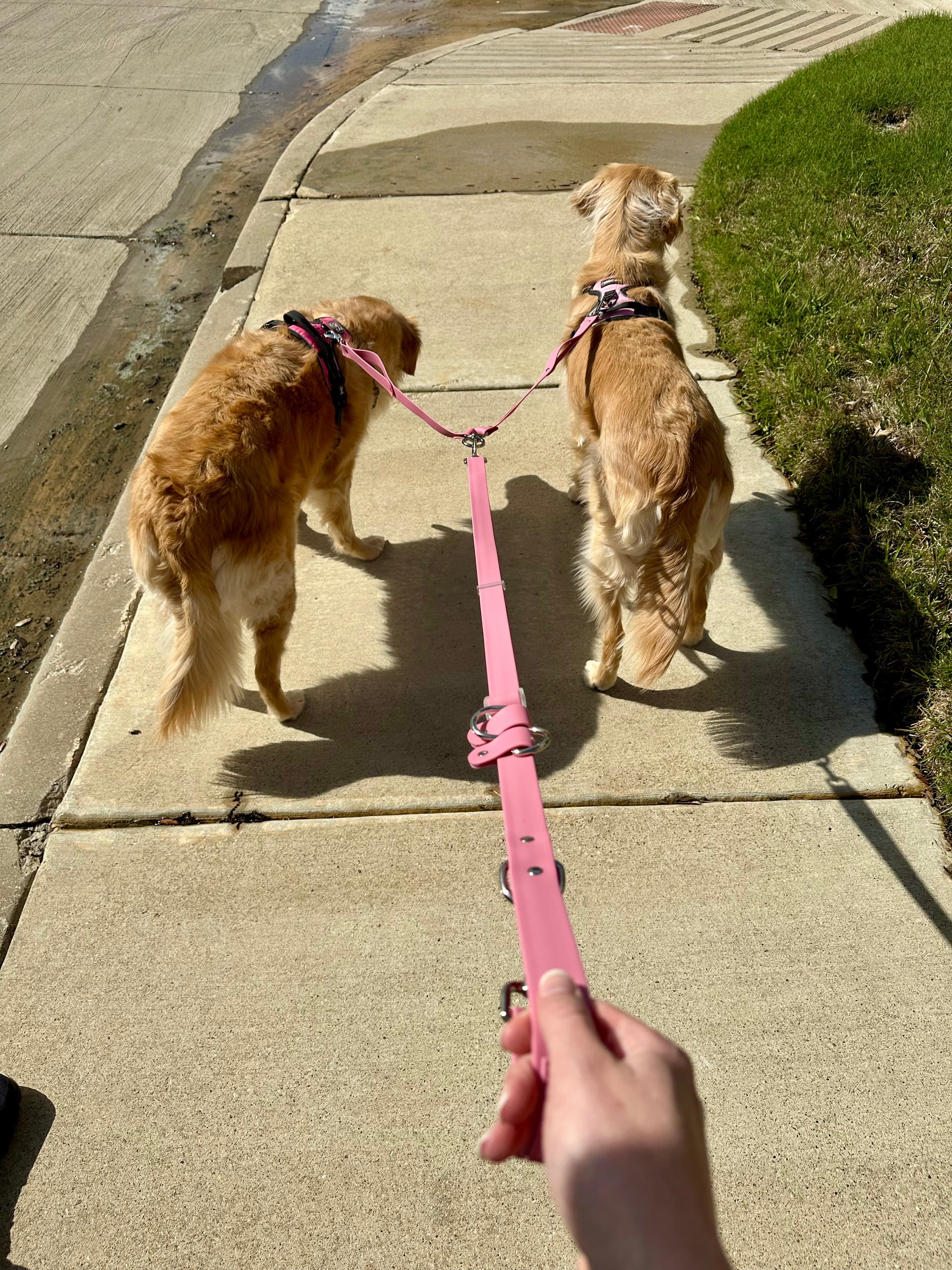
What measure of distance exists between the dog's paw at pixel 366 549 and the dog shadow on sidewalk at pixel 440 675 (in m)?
0.04

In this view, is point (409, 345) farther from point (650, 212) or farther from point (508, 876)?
point (508, 876)

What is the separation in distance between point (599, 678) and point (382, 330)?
1.90 metres

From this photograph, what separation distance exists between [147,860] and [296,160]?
6399mm

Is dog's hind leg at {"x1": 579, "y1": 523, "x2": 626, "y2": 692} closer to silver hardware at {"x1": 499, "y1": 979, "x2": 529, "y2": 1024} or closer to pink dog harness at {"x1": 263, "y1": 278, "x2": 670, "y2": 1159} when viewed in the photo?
pink dog harness at {"x1": 263, "y1": 278, "x2": 670, "y2": 1159}

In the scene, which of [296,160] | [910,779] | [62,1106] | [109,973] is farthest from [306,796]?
[296,160]

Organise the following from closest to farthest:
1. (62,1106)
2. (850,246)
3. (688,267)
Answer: (62,1106)
(850,246)
(688,267)

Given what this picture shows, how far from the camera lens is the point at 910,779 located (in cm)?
297

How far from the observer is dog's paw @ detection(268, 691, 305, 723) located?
325 cm

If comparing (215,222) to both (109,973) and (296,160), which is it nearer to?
(296,160)

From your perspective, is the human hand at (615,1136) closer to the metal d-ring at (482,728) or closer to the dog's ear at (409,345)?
the metal d-ring at (482,728)

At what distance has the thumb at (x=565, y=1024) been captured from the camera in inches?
37.4

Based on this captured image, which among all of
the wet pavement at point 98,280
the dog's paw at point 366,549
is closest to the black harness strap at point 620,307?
the dog's paw at point 366,549

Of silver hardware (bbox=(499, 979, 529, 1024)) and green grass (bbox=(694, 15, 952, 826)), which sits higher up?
silver hardware (bbox=(499, 979, 529, 1024))

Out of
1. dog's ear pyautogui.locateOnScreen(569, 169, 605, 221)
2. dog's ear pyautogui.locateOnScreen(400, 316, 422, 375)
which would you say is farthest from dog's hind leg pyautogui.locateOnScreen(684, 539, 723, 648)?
dog's ear pyautogui.locateOnScreen(569, 169, 605, 221)
